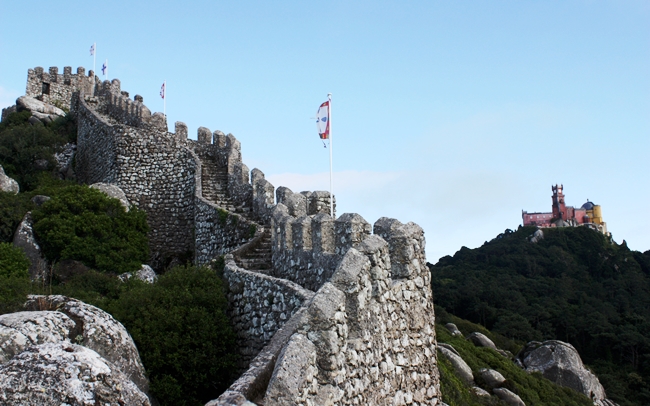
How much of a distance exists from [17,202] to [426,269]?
14030mm

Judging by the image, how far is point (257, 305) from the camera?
10250mm

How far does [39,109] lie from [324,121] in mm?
21528

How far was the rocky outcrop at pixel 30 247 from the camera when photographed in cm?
1572

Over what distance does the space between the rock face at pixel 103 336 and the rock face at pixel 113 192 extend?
351 inches

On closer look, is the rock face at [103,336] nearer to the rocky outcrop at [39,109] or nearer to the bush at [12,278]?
the bush at [12,278]

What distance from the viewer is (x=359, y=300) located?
6297mm

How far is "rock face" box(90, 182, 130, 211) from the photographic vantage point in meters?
18.1

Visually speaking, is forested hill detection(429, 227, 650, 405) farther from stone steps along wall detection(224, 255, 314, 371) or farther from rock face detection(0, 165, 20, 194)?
rock face detection(0, 165, 20, 194)

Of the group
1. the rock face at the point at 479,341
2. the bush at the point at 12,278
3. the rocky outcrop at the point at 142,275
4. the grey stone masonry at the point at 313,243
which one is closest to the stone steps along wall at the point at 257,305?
the grey stone masonry at the point at 313,243

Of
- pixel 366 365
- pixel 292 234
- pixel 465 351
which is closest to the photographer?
pixel 366 365

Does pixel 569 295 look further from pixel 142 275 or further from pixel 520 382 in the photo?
pixel 142 275

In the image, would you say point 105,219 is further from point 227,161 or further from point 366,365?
point 366,365

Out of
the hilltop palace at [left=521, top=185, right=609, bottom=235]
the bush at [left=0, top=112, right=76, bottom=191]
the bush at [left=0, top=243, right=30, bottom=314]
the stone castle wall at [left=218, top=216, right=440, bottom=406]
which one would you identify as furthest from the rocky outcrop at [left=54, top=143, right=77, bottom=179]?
the hilltop palace at [left=521, top=185, right=609, bottom=235]

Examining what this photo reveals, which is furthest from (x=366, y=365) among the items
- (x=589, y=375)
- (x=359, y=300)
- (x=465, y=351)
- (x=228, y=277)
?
(x=589, y=375)
